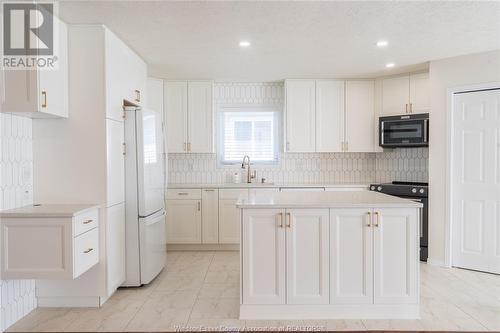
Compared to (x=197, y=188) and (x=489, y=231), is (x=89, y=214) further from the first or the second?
(x=489, y=231)

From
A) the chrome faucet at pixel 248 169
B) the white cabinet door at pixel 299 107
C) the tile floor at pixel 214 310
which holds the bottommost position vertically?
the tile floor at pixel 214 310

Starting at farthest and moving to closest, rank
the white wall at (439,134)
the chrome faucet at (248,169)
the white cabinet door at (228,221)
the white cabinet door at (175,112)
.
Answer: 1. the chrome faucet at (248,169)
2. the white cabinet door at (175,112)
3. the white cabinet door at (228,221)
4. the white wall at (439,134)

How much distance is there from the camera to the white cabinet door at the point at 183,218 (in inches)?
180

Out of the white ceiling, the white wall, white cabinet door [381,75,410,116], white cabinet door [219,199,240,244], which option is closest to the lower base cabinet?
the white ceiling

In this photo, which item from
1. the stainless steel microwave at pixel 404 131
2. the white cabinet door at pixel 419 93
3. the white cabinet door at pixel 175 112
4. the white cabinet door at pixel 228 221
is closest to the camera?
the stainless steel microwave at pixel 404 131

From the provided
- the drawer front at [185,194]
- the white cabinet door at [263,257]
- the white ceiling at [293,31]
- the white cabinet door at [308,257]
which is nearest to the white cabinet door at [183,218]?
the drawer front at [185,194]

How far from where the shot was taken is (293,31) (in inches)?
119

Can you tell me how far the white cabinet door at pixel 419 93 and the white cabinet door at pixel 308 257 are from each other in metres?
2.68

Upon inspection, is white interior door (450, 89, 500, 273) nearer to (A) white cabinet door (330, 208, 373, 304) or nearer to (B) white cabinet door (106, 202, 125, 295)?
(A) white cabinet door (330, 208, 373, 304)

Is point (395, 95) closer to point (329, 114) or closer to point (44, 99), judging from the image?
point (329, 114)

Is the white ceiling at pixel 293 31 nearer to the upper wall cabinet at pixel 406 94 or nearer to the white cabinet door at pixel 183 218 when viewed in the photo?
the upper wall cabinet at pixel 406 94

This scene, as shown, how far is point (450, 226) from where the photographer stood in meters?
3.87

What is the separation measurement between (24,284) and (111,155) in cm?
127

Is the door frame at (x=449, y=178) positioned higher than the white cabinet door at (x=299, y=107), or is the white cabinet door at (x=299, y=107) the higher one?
the white cabinet door at (x=299, y=107)
